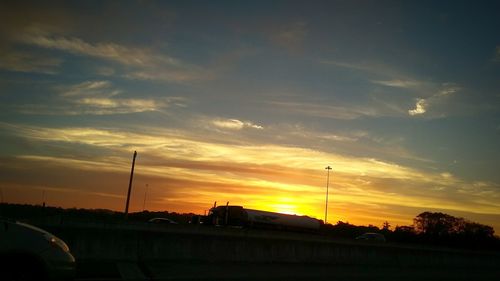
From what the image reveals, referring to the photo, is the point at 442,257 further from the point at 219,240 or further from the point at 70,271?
the point at 70,271

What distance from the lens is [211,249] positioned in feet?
70.2

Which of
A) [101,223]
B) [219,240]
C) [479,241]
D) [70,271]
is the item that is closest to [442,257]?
[219,240]

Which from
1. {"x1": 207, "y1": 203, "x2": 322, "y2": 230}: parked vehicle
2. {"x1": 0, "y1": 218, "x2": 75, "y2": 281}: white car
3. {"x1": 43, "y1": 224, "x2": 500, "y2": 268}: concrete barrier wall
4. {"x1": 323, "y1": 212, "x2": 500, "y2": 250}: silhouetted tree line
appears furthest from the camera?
{"x1": 323, "y1": 212, "x2": 500, "y2": 250}: silhouetted tree line

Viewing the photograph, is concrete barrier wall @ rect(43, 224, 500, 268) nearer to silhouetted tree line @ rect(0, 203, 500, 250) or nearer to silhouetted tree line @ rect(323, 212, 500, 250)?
silhouetted tree line @ rect(0, 203, 500, 250)

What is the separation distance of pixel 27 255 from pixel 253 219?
43.9m

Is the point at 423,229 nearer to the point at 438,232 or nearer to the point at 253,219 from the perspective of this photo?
the point at 438,232

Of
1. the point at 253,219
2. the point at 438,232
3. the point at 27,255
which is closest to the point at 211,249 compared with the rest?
the point at 27,255

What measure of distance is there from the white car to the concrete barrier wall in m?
8.35

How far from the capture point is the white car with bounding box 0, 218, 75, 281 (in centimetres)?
875

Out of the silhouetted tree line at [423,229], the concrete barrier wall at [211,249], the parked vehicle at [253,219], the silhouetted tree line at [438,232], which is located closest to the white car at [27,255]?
the concrete barrier wall at [211,249]

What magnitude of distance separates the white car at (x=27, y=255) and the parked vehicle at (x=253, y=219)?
42917mm

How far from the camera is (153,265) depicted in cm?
1786

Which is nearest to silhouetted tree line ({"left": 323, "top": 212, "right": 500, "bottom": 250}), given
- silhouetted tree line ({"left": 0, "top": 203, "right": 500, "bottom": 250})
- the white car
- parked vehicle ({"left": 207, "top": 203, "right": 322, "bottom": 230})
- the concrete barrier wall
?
silhouetted tree line ({"left": 0, "top": 203, "right": 500, "bottom": 250})

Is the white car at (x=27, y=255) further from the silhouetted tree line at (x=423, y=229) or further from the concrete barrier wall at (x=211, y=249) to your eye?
the silhouetted tree line at (x=423, y=229)
